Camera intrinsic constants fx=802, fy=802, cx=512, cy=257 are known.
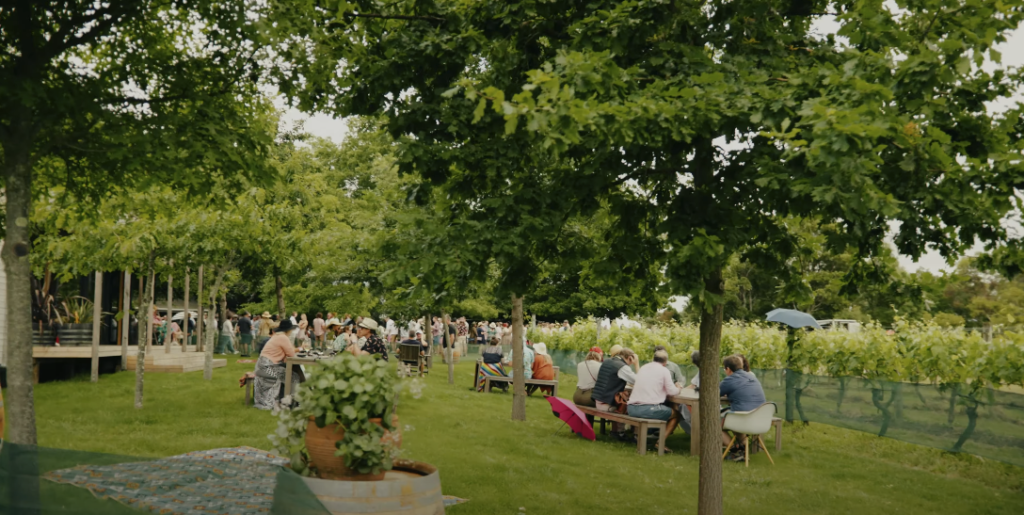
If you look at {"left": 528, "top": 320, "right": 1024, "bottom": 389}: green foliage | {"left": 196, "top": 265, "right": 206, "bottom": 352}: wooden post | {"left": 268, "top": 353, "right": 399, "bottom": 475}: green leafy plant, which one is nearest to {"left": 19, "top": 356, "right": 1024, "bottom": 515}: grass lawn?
{"left": 528, "top": 320, "right": 1024, "bottom": 389}: green foliage

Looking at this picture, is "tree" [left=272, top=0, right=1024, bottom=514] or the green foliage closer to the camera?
"tree" [left=272, top=0, right=1024, bottom=514]

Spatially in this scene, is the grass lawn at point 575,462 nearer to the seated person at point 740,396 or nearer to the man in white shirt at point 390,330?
the seated person at point 740,396

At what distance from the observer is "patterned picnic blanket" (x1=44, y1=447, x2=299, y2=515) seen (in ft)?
13.9

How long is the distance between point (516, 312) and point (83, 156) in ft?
27.9

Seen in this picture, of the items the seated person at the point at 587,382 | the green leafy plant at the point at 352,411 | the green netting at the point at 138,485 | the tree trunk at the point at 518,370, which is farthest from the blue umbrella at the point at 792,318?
the green netting at the point at 138,485

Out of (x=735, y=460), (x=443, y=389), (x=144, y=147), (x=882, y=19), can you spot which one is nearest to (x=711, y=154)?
(x=882, y=19)

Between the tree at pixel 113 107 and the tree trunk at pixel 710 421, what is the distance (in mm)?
4174

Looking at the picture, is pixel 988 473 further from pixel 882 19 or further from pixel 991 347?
pixel 882 19

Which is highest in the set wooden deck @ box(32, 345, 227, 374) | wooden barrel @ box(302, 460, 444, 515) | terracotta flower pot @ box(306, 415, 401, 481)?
terracotta flower pot @ box(306, 415, 401, 481)

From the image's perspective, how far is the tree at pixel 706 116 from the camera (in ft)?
16.3

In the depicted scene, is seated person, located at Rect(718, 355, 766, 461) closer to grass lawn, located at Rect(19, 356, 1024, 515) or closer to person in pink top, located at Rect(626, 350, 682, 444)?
grass lawn, located at Rect(19, 356, 1024, 515)

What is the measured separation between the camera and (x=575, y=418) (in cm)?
1280

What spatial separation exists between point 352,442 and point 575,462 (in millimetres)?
6359

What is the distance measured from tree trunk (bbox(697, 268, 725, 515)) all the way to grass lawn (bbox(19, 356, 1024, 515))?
3.22 feet
